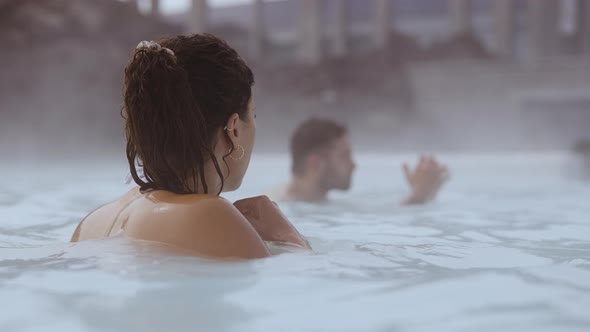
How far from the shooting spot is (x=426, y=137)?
1388 centimetres

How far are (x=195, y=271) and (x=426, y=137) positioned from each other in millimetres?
12837

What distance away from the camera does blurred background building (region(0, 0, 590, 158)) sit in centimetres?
1239

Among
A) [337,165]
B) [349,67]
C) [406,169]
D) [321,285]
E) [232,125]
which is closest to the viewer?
[321,285]

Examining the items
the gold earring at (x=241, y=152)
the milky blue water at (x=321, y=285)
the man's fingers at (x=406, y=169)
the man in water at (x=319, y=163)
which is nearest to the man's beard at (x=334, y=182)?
the man in water at (x=319, y=163)

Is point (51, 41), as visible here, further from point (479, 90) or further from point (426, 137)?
point (479, 90)

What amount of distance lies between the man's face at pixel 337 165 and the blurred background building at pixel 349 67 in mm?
8432

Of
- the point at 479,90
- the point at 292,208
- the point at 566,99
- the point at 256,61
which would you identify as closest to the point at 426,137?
the point at 479,90

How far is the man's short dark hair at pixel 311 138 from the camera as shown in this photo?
402cm

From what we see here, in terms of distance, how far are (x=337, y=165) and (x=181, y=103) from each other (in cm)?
263

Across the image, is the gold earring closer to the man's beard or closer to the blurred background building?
the man's beard

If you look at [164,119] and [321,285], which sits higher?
[164,119]

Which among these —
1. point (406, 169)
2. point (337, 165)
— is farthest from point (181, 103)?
point (337, 165)

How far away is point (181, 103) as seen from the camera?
1414 millimetres

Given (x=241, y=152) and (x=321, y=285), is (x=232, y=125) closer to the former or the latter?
(x=241, y=152)
